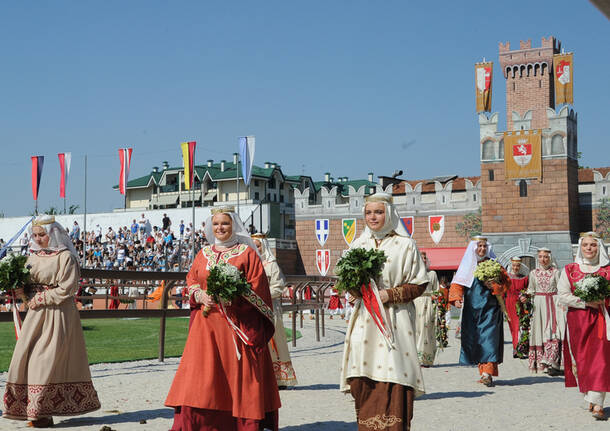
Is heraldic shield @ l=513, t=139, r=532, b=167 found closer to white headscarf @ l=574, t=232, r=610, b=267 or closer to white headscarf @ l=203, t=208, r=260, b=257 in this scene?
white headscarf @ l=574, t=232, r=610, b=267

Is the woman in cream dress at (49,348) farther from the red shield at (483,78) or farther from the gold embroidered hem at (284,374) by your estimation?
the red shield at (483,78)

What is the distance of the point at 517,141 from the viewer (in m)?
46.1

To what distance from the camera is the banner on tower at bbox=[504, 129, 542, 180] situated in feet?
150

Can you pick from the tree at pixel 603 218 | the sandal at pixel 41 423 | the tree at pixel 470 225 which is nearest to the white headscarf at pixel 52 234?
the sandal at pixel 41 423

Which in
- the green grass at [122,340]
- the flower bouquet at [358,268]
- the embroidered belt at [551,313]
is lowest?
the green grass at [122,340]

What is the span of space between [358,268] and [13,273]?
3088 mm

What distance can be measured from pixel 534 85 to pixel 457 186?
25.6 ft

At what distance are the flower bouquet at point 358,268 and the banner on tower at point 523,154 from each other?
41.2 meters

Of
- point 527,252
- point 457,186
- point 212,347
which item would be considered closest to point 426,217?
point 457,186

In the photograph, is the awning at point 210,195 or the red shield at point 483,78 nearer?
the red shield at point 483,78

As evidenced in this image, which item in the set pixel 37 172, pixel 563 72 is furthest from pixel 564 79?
pixel 37 172

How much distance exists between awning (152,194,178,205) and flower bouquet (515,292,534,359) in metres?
63.9

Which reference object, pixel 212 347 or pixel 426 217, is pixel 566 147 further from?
pixel 212 347

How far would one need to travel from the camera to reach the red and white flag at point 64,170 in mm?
37531
